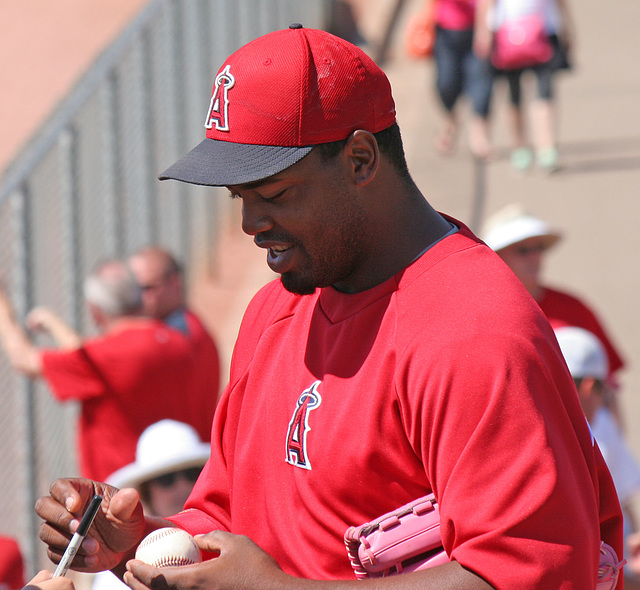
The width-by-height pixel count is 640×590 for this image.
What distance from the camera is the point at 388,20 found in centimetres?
1459

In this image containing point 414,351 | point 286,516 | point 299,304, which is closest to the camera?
point 414,351

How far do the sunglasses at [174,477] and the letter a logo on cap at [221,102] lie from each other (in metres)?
2.53

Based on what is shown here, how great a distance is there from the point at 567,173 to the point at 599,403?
250 inches

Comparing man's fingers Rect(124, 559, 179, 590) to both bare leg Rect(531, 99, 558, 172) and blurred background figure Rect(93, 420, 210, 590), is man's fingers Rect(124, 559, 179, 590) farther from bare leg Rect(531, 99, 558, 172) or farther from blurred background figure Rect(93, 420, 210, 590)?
bare leg Rect(531, 99, 558, 172)

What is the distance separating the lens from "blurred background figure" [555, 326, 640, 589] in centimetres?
394

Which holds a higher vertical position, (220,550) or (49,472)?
(220,550)

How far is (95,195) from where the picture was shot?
262 inches

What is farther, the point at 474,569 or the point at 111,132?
the point at 111,132

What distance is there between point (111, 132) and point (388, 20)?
857 cm

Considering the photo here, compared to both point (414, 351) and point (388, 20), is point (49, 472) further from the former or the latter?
point (388, 20)

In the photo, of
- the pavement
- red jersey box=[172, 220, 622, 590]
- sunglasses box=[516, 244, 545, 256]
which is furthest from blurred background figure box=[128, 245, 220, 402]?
red jersey box=[172, 220, 622, 590]

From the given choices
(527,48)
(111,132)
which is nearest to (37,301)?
(111,132)

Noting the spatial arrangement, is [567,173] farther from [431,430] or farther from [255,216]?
[431,430]

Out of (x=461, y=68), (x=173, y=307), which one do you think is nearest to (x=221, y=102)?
(x=173, y=307)
